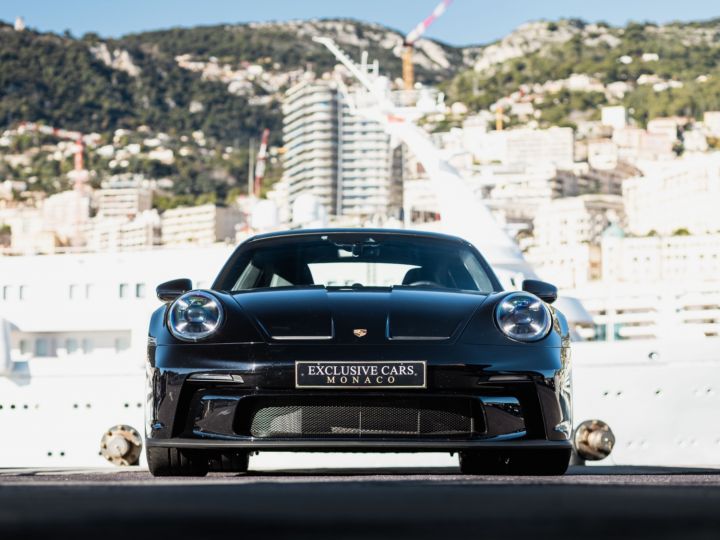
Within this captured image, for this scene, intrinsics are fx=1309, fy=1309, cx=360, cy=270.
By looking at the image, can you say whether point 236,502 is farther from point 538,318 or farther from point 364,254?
point 364,254

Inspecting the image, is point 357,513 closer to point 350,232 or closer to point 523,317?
point 523,317

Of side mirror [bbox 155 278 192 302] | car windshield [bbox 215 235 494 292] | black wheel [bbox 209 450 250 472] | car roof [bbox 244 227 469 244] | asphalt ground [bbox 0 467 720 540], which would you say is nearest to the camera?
asphalt ground [bbox 0 467 720 540]

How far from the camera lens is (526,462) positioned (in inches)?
224

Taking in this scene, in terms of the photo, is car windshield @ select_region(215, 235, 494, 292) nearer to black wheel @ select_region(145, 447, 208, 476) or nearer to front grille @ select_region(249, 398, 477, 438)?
black wheel @ select_region(145, 447, 208, 476)

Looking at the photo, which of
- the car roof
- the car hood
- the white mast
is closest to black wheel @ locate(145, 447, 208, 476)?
the car hood

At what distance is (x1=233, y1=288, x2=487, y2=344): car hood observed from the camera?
208 inches

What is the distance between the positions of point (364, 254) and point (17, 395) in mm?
4772

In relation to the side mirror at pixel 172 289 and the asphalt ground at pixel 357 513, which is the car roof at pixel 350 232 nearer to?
the side mirror at pixel 172 289

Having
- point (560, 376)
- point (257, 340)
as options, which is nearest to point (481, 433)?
point (560, 376)

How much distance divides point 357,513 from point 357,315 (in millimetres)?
2504

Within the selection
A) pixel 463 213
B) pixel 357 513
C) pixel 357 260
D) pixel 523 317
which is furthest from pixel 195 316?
pixel 463 213

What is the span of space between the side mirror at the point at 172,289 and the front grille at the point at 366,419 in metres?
0.89

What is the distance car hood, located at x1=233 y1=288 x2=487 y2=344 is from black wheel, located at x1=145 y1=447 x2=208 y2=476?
69 centimetres

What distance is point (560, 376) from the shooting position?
17.9ft
